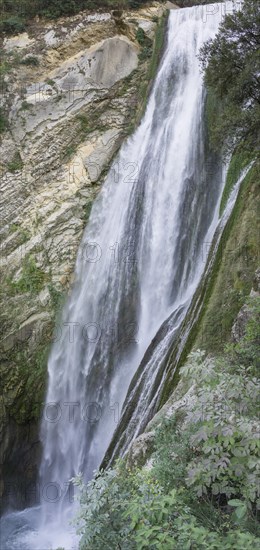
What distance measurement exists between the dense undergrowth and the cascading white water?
6577 mm

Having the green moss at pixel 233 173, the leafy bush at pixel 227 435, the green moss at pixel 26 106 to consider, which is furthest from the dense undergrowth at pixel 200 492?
the green moss at pixel 26 106

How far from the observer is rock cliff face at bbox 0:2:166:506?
1335cm

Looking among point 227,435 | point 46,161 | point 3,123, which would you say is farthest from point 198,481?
point 3,123

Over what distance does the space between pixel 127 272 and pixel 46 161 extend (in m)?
5.01

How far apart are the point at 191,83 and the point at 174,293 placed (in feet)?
23.1

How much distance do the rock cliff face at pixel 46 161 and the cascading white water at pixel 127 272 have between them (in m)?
0.57

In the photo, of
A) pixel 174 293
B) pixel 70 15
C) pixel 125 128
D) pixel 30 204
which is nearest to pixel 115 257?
pixel 174 293

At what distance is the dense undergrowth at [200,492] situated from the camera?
9.52 feet

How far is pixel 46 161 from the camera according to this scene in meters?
15.4

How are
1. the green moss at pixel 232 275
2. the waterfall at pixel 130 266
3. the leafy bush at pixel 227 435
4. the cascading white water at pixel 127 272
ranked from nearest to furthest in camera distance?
the leafy bush at pixel 227 435 → the green moss at pixel 232 275 → the cascading white water at pixel 127 272 → the waterfall at pixel 130 266

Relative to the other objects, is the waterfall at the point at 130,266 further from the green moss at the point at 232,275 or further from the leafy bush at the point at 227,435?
the leafy bush at the point at 227,435

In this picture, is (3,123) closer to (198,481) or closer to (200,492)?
(198,481)

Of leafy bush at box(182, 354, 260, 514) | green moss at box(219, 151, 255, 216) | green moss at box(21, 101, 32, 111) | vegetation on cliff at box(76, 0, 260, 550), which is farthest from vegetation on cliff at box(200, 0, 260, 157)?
green moss at box(21, 101, 32, 111)

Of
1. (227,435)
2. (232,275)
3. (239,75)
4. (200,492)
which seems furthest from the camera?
(232,275)
